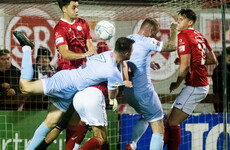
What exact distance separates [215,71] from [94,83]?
2256 millimetres

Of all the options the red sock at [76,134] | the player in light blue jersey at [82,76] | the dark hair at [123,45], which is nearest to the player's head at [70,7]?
the player in light blue jersey at [82,76]

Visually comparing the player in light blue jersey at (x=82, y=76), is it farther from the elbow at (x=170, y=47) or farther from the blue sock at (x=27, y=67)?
the elbow at (x=170, y=47)

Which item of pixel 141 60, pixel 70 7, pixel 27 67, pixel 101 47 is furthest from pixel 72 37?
pixel 101 47

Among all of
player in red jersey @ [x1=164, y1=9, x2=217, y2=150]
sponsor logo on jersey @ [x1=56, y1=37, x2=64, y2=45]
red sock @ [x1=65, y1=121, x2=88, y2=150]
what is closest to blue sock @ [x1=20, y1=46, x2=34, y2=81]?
sponsor logo on jersey @ [x1=56, y1=37, x2=64, y2=45]

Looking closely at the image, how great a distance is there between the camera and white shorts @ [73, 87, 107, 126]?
5.73 metres

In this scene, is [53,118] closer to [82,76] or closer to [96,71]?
[82,76]

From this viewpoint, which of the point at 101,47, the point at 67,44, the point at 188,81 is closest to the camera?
the point at 67,44

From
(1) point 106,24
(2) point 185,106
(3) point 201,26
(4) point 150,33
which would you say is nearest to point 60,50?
(1) point 106,24

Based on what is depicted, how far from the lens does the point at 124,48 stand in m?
5.82

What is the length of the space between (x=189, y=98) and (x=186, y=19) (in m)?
0.92

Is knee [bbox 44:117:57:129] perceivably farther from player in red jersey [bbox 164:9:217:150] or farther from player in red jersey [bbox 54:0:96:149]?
player in red jersey [bbox 164:9:217:150]

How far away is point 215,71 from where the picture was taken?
749 cm

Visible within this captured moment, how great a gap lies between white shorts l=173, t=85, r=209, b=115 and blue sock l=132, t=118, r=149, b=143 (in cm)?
42

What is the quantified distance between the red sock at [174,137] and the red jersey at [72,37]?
1.28 metres
